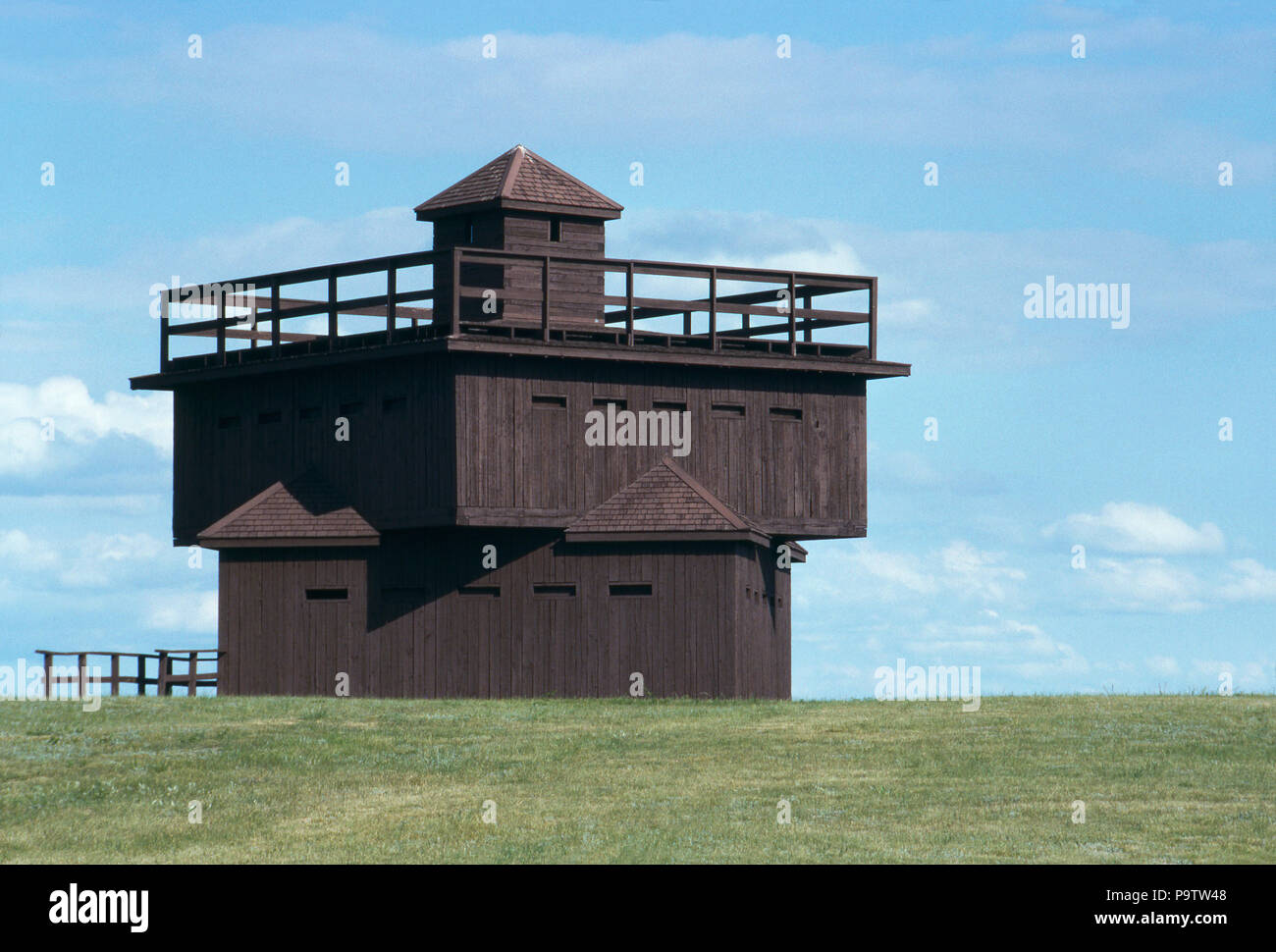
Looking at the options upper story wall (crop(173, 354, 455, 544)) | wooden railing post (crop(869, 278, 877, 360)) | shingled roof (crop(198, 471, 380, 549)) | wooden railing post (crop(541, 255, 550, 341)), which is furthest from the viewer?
→ wooden railing post (crop(869, 278, 877, 360))

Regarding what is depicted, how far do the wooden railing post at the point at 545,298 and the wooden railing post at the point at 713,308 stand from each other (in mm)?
3687

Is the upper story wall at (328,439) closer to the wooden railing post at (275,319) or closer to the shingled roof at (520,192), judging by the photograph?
the wooden railing post at (275,319)

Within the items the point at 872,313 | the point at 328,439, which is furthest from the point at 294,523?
the point at 872,313

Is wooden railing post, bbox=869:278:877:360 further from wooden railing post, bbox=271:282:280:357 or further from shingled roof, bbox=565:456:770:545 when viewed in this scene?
wooden railing post, bbox=271:282:280:357

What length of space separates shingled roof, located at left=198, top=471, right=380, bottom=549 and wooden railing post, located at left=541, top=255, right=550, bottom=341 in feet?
18.8

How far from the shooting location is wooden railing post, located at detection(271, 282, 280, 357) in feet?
127

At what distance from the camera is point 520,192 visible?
3938cm

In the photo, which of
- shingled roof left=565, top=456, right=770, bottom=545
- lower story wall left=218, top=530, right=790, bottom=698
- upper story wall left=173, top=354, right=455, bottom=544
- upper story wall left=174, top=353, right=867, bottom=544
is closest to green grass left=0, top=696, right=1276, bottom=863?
lower story wall left=218, top=530, right=790, bottom=698

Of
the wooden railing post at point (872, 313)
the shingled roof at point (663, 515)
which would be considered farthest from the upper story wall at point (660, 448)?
the wooden railing post at point (872, 313)

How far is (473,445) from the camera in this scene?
116 feet

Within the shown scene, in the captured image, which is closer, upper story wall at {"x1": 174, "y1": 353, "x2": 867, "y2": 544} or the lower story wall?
the lower story wall
